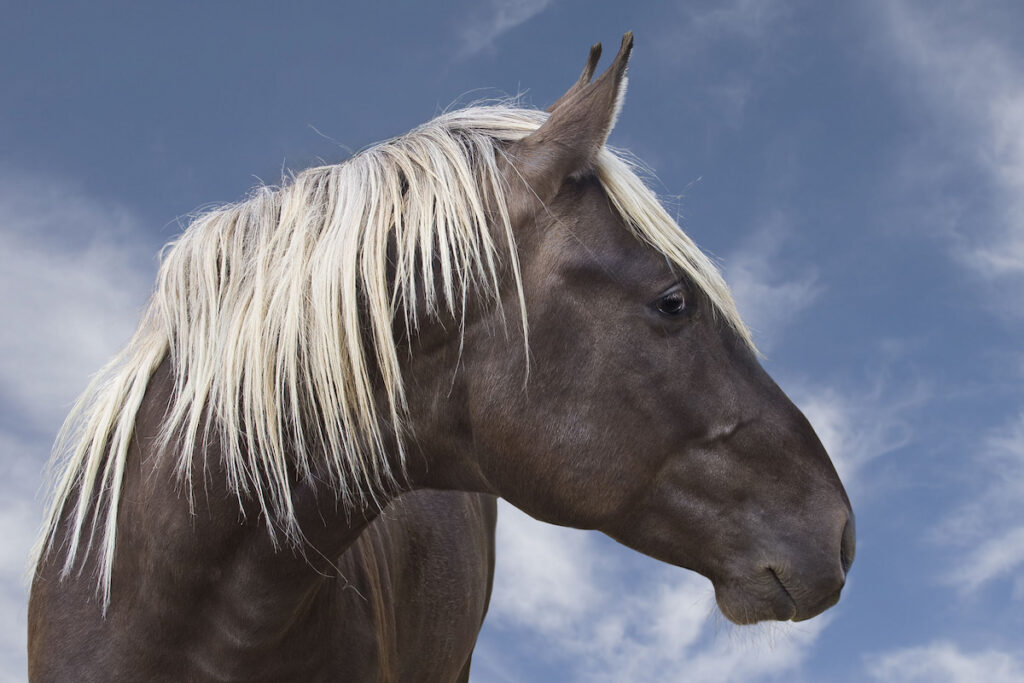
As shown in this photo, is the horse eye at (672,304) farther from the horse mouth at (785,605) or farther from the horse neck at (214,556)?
the horse neck at (214,556)

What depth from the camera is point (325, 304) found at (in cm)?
266

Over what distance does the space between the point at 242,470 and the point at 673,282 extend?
4.59 ft

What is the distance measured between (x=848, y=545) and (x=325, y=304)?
1744 millimetres

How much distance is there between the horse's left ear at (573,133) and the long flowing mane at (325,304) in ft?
0.32

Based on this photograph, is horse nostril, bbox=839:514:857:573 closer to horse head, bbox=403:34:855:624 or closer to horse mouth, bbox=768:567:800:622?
horse head, bbox=403:34:855:624

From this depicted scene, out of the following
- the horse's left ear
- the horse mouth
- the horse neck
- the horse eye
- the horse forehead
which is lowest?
the horse neck

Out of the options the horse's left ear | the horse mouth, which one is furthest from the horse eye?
the horse mouth

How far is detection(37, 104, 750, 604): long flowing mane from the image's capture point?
2.68m

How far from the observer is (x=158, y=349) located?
307cm

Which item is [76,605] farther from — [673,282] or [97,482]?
[673,282]

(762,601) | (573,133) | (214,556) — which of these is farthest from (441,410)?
(762,601)

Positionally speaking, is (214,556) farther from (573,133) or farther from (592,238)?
(573,133)

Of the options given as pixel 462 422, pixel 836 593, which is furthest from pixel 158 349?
pixel 836 593

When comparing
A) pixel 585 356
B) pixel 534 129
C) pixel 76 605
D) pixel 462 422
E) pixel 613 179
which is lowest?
pixel 76 605
